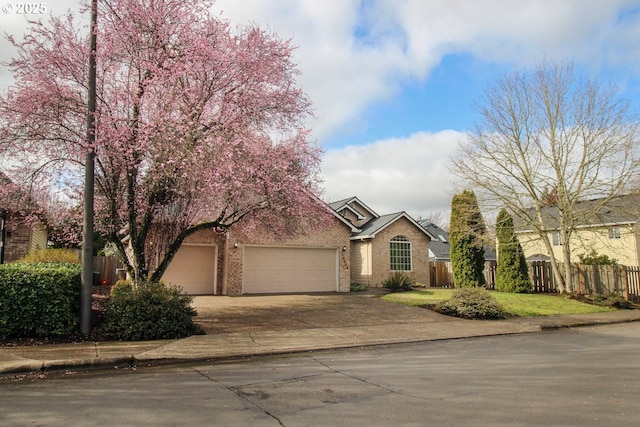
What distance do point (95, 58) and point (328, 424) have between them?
9196 mm

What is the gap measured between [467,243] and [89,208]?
756 inches

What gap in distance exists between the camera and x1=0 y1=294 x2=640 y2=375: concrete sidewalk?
7.86 m

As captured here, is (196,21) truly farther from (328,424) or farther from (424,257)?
(424,257)

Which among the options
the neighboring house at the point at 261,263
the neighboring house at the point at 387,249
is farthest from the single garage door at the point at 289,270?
the neighboring house at the point at 387,249

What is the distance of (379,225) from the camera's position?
86.1ft

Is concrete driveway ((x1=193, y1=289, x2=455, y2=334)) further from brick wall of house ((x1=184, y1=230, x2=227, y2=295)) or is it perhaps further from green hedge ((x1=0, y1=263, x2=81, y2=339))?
green hedge ((x1=0, y1=263, x2=81, y2=339))

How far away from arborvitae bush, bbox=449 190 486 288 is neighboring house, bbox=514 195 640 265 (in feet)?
6.82

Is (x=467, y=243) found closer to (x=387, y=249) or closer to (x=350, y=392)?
(x=387, y=249)

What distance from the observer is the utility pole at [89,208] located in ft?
30.6

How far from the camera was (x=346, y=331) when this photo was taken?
37.8ft

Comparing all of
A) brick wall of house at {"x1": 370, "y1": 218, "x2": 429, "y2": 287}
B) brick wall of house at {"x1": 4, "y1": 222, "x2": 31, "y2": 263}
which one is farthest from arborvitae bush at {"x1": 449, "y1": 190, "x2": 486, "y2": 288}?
brick wall of house at {"x1": 4, "y1": 222, "x2": 31, "y2": 263}

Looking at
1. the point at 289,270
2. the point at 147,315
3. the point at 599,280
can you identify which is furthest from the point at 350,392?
the point at 599,280

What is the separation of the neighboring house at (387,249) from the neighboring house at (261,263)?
Result: 3.32 metres

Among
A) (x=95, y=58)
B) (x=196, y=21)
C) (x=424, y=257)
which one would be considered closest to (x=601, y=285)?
(x=424, y=257)
